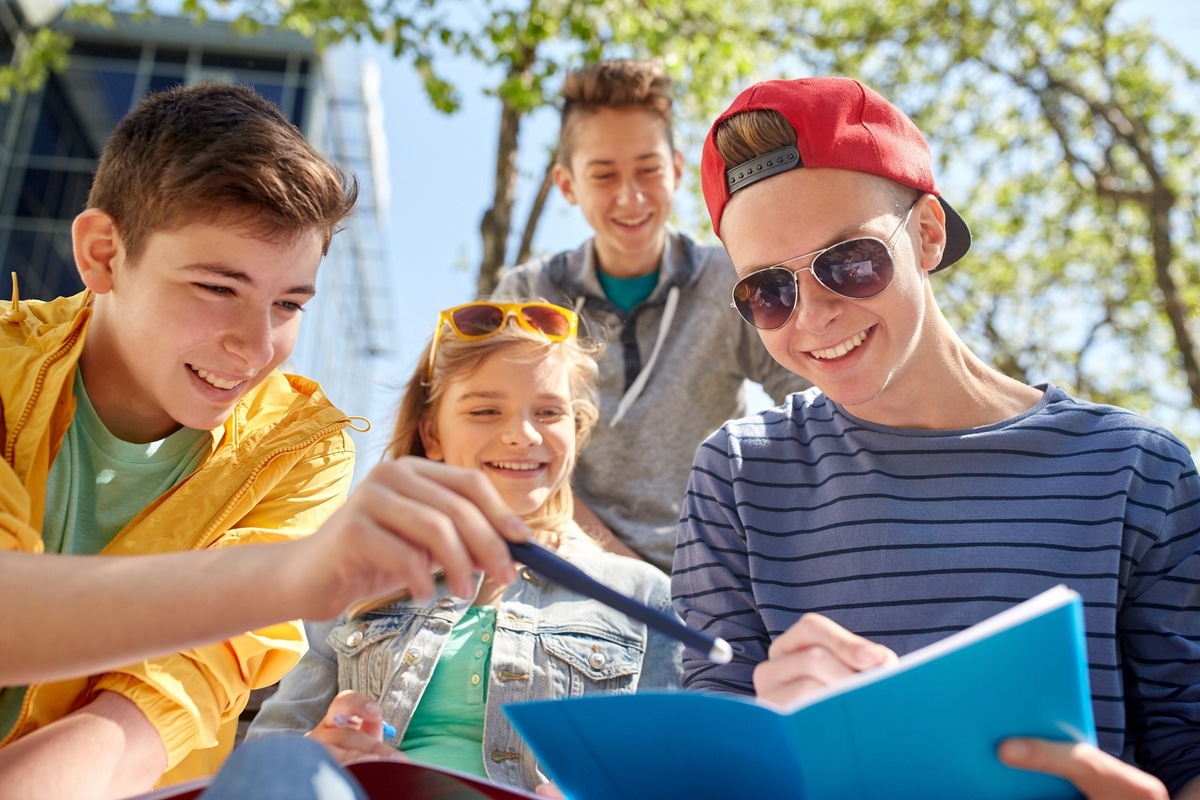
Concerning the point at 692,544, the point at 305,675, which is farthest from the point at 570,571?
the point at 305,675

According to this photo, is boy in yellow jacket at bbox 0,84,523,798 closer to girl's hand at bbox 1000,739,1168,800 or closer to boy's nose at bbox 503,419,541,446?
boy's nose at bbox 503,419,541,446

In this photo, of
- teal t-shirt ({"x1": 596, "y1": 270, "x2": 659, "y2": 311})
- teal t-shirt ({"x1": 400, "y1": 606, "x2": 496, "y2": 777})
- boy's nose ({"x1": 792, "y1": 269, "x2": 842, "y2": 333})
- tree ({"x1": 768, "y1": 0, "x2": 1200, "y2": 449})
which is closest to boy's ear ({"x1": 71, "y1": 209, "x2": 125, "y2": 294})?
teal t-shirt ({"x1": 400, "y1": 606, "x2": 496, "y2": 777})

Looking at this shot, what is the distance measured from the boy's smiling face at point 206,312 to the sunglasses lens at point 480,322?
1067mm

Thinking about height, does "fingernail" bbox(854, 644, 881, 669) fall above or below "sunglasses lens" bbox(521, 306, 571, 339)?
below

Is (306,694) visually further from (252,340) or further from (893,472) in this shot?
(893,472)

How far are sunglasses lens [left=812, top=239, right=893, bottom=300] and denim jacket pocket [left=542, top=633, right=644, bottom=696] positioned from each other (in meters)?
1.13

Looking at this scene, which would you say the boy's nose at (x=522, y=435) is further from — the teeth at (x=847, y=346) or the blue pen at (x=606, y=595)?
the blue pen at (x=606, y=595)

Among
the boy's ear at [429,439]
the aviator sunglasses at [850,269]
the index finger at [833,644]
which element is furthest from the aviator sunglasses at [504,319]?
the index finger at [833,644]

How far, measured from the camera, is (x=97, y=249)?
2.12 m

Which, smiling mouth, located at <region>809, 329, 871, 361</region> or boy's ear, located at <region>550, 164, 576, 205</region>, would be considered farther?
boy's ear, located at <region>550, 164, 576, 205</region>

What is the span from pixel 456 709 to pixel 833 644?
1.41m

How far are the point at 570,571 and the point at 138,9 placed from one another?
9022 mm

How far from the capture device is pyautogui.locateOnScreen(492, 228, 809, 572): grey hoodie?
3631 mm

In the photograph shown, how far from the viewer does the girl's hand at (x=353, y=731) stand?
5.48 ft
